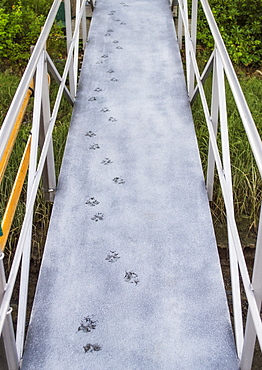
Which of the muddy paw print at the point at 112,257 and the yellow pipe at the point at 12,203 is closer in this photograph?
the yellow pipe at the point at 12,203

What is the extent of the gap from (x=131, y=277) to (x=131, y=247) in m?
0.21

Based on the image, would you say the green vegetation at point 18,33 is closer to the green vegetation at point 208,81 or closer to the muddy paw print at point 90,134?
the green vegetation at point 208,81

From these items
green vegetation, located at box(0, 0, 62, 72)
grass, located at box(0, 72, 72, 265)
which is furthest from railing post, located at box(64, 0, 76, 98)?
green vegetation, located at box(0, 0, 62, 72)

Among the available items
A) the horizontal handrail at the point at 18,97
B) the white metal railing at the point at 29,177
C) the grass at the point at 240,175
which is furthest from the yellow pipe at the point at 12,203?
the grass at the point at 240,175

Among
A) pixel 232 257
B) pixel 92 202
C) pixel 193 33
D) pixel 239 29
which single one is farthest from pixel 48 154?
pixel 239 29

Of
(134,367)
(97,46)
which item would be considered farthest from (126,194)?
(97,46)

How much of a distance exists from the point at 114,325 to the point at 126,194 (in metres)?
0.96

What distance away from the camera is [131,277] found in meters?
2.64

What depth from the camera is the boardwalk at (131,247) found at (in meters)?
2.31

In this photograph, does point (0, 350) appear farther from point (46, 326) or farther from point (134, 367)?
point (134, 367)

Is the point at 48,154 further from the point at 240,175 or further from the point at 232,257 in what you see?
the point at 240,175

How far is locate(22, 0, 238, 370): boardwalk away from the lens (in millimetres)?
2309

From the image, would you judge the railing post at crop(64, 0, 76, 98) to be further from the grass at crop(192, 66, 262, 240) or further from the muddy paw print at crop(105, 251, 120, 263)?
the muddy paw print at crop(105, 251, 120, 263)

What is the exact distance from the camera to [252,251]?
3652 mm
